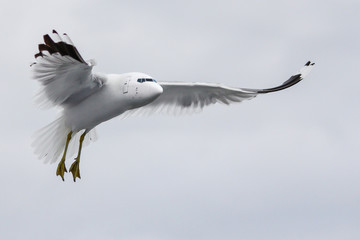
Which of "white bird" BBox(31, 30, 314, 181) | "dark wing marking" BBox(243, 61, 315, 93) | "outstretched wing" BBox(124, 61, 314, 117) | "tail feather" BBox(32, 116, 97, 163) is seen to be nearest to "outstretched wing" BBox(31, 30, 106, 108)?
"white bird" BBox(31, 30, 314, 181)

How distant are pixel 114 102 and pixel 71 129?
6.00 ft

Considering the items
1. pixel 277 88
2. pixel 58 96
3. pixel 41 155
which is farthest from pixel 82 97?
pixel 277 88

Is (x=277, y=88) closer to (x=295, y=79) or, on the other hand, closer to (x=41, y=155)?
(x=295, y=79)

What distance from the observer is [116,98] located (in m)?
25.3

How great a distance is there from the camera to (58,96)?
25.7 meters

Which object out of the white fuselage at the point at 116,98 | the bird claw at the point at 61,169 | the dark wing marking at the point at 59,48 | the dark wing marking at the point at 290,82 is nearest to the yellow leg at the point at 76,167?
the bird claw at the point at 61,169

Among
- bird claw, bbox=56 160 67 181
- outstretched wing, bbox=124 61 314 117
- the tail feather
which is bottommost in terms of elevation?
bird claw, bbox=56 160 67 181

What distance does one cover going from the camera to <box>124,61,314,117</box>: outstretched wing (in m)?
28.5

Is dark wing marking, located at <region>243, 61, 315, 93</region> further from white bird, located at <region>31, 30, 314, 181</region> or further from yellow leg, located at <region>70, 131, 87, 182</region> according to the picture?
yellow leg, located at <region>70, 131, 87, 182</region>

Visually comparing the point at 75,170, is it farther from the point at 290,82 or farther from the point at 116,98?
the point at 290,82

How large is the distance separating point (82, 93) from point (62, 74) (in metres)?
1.02

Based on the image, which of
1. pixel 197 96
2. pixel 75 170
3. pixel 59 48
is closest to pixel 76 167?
pixel 75 170

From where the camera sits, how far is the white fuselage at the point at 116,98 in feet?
82.5

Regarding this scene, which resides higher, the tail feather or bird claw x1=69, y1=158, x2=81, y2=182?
the tail feather
